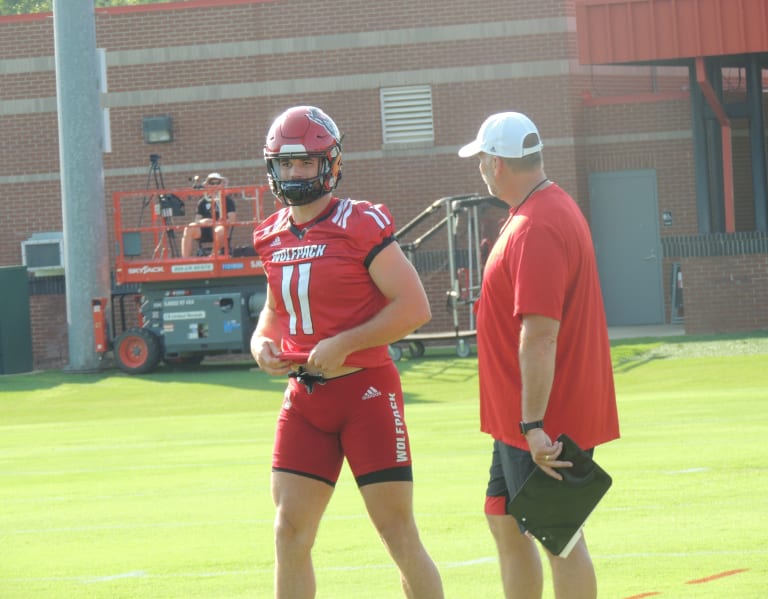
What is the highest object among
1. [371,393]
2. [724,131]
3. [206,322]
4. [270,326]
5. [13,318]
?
[724,131]

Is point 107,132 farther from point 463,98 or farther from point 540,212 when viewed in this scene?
point 540,212

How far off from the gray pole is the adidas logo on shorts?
21257mm

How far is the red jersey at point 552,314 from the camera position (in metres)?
5.09

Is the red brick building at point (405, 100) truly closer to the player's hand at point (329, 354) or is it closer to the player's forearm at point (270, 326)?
the player's forearm at point (270, 326)

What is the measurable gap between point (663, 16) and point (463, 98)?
6.07m

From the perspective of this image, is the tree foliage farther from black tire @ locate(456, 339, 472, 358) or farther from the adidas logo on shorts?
the adidas logo on shorts

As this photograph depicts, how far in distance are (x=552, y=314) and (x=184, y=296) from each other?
20922 millimetres

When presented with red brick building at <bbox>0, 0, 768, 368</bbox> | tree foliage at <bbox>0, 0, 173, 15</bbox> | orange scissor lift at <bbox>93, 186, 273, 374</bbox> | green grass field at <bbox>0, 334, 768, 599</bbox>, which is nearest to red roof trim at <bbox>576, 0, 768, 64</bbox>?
red brick building at <bbox>0, 0, 768, 368</bbox>

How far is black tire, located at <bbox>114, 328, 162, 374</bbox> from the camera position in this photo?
25688mm

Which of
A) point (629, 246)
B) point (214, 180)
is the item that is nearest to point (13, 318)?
point (214, 180)

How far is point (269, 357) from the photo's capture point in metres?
5.77

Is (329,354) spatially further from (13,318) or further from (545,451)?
(13,318)

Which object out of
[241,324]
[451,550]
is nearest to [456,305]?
[241,324]

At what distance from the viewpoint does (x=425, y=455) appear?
12.8 metres
